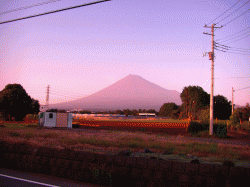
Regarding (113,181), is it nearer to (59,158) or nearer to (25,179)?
(59,158)

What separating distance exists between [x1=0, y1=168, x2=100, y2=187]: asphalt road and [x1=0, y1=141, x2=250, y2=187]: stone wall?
293mm

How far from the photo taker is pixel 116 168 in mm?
8000

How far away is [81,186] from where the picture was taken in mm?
7879

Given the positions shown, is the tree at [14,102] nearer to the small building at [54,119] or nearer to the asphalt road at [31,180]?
the small building at [54,119]

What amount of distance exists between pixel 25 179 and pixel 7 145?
2.88m

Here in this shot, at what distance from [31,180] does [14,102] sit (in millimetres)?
63403

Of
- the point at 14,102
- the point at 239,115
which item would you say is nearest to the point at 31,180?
the point at 239,115

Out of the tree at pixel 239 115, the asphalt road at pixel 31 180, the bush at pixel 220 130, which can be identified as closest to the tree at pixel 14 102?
the tree at pixel 239 115

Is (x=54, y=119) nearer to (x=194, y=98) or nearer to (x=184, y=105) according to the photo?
(x=194, y=98)

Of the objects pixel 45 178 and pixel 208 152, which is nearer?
pixel 45 178

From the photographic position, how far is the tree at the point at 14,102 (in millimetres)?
65812

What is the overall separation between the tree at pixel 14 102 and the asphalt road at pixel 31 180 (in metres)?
61.6

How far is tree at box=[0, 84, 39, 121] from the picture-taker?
216 feet

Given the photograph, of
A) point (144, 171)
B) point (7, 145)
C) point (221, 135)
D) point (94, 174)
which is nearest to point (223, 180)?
point (144, 171)
